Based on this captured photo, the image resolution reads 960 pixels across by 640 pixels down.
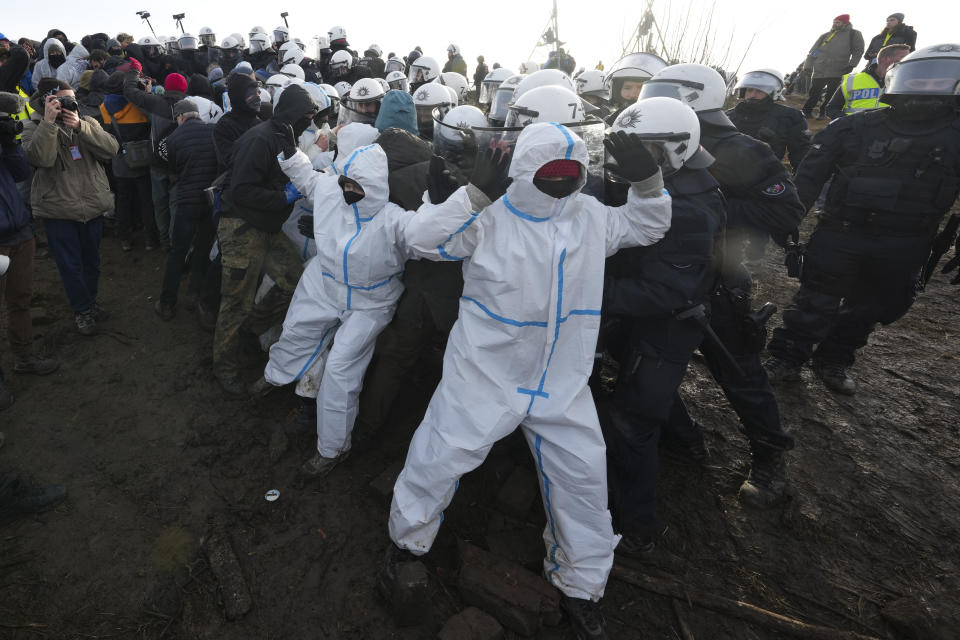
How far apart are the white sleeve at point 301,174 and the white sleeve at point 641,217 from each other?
1.87m

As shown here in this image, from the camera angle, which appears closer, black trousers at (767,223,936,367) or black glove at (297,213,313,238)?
black glove at (297,213,313,238)

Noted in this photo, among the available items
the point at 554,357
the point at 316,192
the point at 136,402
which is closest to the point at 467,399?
the point at 554,357

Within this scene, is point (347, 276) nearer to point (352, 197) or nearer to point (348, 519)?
point (352, 197)

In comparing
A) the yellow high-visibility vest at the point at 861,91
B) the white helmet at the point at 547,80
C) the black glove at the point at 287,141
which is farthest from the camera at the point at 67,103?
the yellow high-visibility vest at the point at 861,91

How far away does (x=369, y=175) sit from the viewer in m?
2.82

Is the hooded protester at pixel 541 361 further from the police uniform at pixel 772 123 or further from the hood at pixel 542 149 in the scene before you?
the police uniform at pixel 772 123

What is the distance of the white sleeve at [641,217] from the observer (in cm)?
223

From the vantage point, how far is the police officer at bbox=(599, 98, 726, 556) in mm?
2447

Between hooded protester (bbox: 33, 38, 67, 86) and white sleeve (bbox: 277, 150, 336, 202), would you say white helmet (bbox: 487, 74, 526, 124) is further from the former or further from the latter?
hooded protester (bbox: 33, 38, 67, 86)

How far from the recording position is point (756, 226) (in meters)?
3.27

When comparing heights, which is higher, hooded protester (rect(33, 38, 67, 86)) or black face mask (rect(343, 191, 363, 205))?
hooded protester (rect(33, 38, 67, 86))

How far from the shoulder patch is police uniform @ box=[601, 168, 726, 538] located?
0.71m

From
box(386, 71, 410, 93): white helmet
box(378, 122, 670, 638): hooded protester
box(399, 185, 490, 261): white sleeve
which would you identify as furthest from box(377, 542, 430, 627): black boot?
box(386, 71, 410, 93): white helmet

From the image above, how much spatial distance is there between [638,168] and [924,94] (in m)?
2.70
